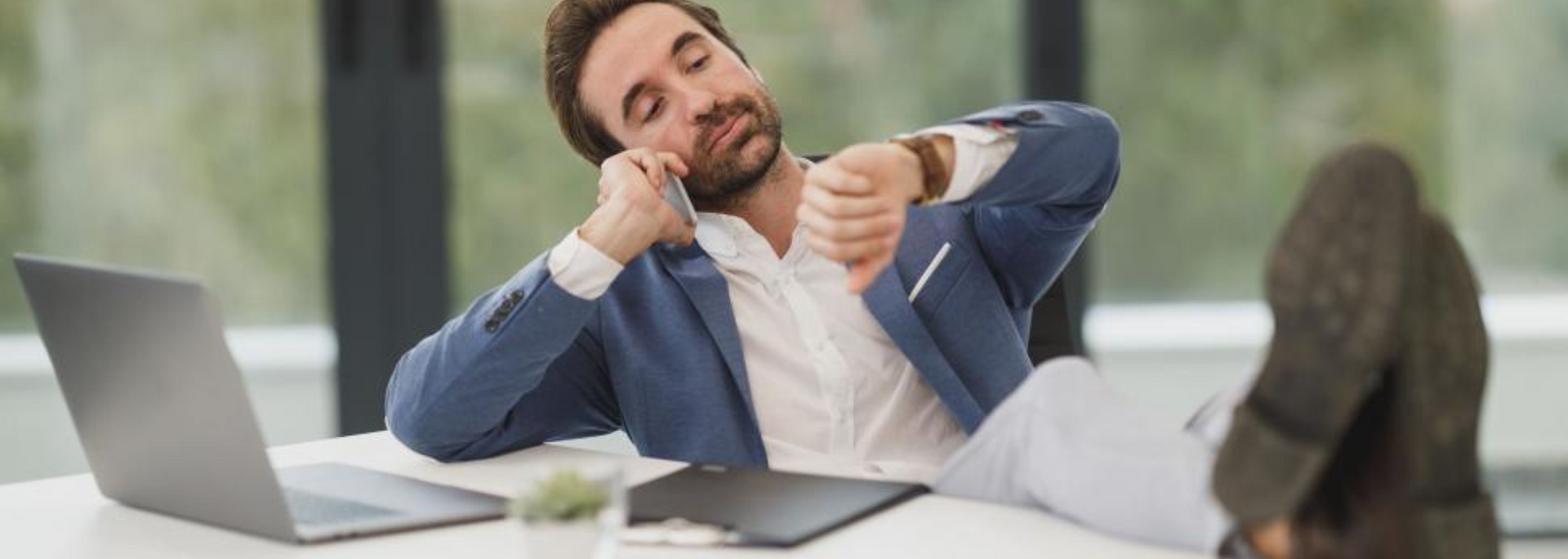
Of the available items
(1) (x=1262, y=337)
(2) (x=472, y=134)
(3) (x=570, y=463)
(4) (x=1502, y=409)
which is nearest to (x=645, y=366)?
(3) (x=570, y=463)

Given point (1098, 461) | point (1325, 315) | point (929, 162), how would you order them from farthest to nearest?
point (929, 162) → point (1098, 461) → point (1325, 315)

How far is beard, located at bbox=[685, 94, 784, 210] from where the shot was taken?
2.18 metres

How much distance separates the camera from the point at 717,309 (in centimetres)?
206

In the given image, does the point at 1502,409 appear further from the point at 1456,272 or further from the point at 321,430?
the point at 1456,272

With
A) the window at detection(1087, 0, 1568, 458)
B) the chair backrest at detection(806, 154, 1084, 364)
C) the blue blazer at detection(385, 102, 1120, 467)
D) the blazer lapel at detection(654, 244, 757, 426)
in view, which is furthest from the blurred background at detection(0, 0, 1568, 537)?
the blazer lapel at detection(654, 244, 757, 426)

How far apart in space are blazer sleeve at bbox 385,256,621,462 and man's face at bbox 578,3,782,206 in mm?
343

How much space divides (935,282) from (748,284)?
241 millimetres

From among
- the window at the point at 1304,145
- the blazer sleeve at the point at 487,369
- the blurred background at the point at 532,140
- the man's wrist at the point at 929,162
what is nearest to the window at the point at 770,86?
the blurred background at the point at 532,140

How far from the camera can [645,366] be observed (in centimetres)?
208

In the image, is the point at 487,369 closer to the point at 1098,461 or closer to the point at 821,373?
the point at 821,373

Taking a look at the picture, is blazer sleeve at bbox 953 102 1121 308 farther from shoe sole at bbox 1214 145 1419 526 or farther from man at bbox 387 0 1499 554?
shoe sole at bbox 1214 145 1419 526

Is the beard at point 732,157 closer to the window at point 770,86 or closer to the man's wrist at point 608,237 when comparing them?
the man's wrist at point 608,237

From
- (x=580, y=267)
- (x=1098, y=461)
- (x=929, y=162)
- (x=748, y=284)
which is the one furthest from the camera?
(x=748, y=284)

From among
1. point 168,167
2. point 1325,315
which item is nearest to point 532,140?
point 168,167
